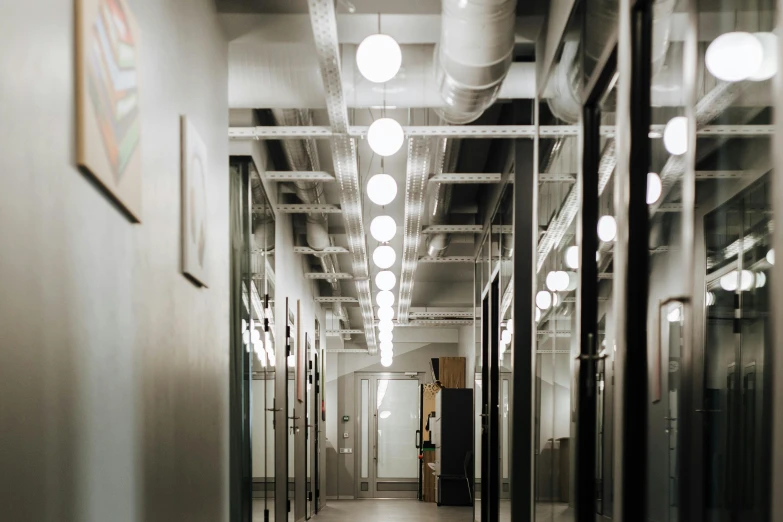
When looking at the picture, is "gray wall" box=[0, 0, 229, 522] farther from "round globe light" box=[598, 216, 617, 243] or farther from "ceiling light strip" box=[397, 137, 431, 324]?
"ceiling light strip" box=[397, 137, 431, 324]

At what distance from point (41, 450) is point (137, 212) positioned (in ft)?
3.30

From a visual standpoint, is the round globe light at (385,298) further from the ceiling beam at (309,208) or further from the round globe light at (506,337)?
the round globe light at (506,337)

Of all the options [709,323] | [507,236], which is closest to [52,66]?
[709,323]

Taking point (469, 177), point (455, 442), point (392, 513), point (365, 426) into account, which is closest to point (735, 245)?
point (469, 177)

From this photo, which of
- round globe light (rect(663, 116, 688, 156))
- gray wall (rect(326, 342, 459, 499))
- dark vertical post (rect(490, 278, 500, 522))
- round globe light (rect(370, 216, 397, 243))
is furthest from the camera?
gray wall (rect(326, 342, 459, 499))

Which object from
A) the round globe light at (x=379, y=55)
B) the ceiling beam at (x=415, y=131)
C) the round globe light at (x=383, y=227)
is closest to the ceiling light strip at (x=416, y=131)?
the ceiling beam at (x=415, y=131)

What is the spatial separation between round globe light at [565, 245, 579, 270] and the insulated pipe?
1.51 metres

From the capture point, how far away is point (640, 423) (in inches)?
122

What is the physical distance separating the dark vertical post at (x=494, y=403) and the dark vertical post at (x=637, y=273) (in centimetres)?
508

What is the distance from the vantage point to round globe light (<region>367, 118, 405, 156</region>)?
537 centimetres

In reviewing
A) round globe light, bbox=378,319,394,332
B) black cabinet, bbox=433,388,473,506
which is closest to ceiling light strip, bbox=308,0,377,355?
round globe light, bbox=378,319,394,332

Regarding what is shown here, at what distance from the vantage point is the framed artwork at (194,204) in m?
3.73

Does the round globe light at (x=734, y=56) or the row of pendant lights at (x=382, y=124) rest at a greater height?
the row of pendant lights at (x=382, y=124)

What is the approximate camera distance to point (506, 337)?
7344 millimetres
